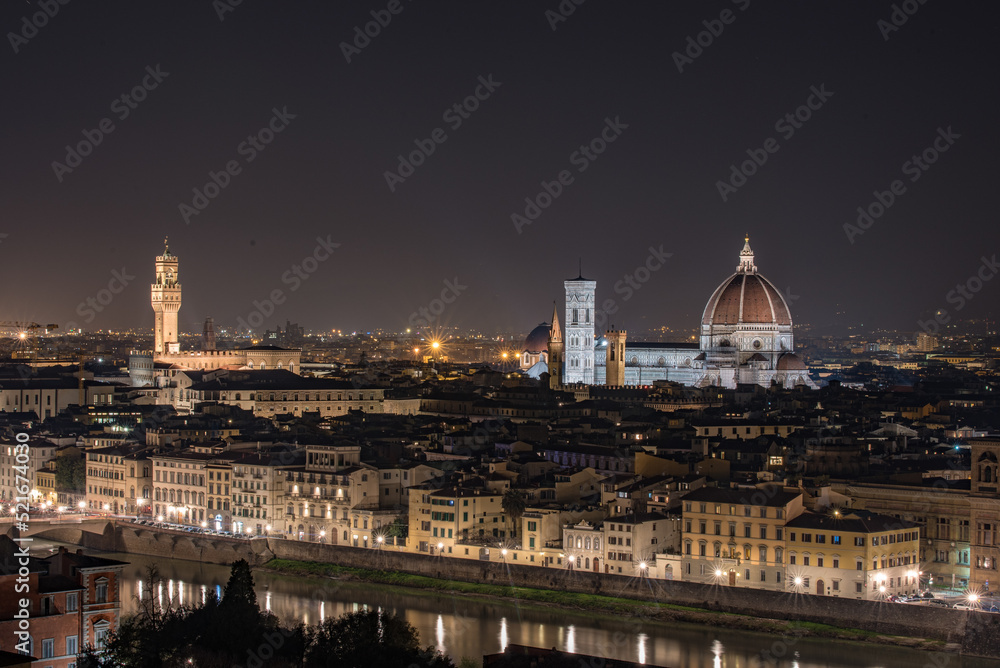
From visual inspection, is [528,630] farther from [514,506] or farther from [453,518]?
[453,518]

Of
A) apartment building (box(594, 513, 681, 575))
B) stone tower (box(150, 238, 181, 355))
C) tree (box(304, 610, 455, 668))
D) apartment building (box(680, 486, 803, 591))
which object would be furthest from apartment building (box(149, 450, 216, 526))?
stone tower (box(150, 238, 181, 355))

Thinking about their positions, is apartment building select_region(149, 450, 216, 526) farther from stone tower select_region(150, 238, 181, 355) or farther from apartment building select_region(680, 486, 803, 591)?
stone tower select_region(150, 238, 181, 355)

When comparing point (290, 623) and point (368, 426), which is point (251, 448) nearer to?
point (368, 426)

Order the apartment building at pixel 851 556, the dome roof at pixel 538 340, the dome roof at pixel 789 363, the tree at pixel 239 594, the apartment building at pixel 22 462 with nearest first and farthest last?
the tree at pixel 239 594
the apartment building at pixel 851 556
the apartment building at pixel 22 462
the dome roof at pixel 789 363
the dome roof at pixel 538 340

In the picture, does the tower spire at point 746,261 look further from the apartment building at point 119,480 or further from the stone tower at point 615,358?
the apartment building at point 119,480

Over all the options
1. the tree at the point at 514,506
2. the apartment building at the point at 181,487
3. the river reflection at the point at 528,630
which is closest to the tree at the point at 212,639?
the river reflection at the point at 528,630

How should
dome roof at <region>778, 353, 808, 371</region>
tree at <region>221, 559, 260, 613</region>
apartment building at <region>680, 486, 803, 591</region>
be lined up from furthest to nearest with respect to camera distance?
dome roof at <region>778, 353, 808, 371</region>
apartment building at <region>680, 486, 803, 591</region>
tree at <region>221, 559, 260, 613</region>

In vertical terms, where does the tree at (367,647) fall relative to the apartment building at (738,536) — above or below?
below
